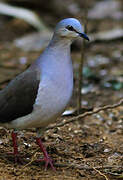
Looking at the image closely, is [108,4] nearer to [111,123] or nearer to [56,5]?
[56,5]

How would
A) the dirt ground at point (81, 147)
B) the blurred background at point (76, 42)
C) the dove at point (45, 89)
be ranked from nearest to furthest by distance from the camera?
the dove at point (45, 89), the dirt ground at point (81, 147), the blurred background at point (76, 42)

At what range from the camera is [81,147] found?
5117 millimetres

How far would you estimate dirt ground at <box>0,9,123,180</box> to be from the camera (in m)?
4.23

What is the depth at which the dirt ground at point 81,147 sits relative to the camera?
4234 mm

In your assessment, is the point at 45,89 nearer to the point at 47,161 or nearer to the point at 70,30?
the point at 70,30

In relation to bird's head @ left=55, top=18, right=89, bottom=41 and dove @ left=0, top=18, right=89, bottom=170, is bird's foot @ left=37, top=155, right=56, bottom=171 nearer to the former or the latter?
dove @ left=0, top=18, right=89, bottom=170

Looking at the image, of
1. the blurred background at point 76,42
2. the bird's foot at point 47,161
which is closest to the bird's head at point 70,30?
the bird's foot at point 47,161

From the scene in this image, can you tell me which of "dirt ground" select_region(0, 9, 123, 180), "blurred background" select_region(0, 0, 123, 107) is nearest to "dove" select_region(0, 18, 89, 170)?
"dirt ground" select_region(0, 9, 123, 180)

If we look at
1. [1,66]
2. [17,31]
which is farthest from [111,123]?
[17,31]

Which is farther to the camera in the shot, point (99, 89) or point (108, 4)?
point (108, 4)

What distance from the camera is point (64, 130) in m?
5.62

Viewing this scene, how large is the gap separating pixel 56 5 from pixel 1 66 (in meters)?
3.37

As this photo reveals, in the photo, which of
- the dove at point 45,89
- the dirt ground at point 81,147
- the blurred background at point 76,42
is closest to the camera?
the dove at point 45,89

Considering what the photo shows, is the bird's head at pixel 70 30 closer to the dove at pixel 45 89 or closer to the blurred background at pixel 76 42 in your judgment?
the dove at pixel 45 89
